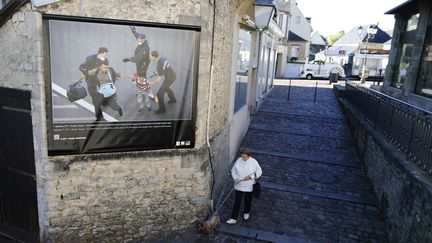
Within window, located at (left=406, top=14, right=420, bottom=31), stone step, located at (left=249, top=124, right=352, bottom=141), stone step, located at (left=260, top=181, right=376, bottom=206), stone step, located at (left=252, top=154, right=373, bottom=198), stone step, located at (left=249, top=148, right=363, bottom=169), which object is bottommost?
stone step, located at (left=260, top=181, right=376, bottom=206)

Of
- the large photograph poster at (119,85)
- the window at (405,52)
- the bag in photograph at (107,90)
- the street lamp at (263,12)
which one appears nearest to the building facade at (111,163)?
the large photograph poster at (119,85)

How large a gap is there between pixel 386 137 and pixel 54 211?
7.81 m

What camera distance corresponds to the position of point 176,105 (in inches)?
245

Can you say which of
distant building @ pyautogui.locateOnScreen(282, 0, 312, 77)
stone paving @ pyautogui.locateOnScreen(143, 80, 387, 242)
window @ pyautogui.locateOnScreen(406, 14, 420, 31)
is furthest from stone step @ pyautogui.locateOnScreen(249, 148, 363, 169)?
distant building @ pyautogui.locateOnScreen(282, 0, 312, 77)

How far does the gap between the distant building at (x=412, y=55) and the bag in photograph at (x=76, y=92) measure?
999 centimetres

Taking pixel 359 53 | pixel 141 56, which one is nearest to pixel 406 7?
pixel 141 56

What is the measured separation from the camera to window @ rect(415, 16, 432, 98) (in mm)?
10867

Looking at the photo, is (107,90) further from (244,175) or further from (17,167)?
(244,175)

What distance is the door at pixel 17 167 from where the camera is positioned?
573 centimetres

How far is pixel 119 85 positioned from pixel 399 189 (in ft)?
18.7

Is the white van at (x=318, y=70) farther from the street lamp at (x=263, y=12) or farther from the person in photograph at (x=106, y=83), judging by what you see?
the person in photograph at (x=106, y=83)

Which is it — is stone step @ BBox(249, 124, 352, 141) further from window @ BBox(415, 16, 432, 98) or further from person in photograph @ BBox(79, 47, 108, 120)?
person in photograph @ BBox(79, 47, 108, 120)

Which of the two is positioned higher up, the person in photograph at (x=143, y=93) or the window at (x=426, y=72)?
the window at (x=426, y=72)

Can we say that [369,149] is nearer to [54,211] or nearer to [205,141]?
[205,141]
